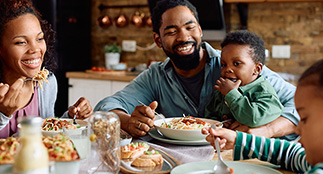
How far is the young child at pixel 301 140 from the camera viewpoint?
0.92 m

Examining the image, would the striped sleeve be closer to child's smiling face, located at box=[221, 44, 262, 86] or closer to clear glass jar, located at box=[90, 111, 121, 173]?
clear glass jar, located at box=[90, 111, 121, 173]

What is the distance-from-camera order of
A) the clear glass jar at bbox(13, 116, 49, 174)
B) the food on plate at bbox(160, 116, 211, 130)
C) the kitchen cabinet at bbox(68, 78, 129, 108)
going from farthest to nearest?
the kitchen cabinet at bbox(68, 78, 129, 108) → the food on plate at bbox(160, 116, 211, 130) → the clear glass jar at bbox(13, 116, 49, 174)

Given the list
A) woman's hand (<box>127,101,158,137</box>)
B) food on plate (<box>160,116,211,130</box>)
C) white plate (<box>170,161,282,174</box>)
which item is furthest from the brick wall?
white plate (<box>170,161,282,174</box>)

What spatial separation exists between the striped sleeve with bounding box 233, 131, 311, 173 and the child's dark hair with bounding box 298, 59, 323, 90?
0.93ft

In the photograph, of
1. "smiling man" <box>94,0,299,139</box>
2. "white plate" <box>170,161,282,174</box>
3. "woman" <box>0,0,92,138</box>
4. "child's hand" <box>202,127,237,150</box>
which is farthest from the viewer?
"smiling man" <box>94,0,299,139</box>

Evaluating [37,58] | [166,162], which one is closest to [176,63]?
[37,58]

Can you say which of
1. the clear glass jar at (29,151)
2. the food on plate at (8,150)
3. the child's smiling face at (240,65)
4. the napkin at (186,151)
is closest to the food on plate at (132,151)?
the napkin at (186,151)

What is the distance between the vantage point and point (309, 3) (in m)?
3.73

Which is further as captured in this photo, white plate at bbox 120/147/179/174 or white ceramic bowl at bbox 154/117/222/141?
white ceramic bowl at bbox 154/117/222/141

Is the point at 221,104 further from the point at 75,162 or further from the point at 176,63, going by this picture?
the point at 75,162

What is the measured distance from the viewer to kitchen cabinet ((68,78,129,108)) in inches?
162

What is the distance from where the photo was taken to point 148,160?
3.77 ft

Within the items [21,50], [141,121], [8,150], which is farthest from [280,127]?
[21,50]

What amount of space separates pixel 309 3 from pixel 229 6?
0.88 meters
